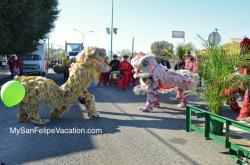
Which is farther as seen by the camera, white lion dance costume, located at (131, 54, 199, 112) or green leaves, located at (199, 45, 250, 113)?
white lion dance costume, located at (131, 54, 199, 112)

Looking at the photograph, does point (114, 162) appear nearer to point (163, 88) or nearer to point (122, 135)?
point (122, 135)

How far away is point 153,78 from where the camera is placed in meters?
12.0

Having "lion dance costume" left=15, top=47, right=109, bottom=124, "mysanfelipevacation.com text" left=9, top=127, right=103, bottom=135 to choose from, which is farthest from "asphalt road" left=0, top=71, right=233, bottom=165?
"lion dance costume" left=15, top=47, right=109, bottom=124

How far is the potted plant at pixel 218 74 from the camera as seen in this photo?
7.75m

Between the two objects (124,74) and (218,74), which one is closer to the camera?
(218,74)

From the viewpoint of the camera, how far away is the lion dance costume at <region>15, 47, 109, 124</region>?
9227 millimetres

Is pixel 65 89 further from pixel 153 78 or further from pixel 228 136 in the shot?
pixel 228 136

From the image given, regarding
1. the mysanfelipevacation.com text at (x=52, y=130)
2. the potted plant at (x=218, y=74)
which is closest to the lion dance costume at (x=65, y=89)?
the mysanfelipevacation.com text at (x=52, y=130)

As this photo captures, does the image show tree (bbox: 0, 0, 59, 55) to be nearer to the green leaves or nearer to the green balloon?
the green leaves

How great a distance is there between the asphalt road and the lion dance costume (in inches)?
11.3

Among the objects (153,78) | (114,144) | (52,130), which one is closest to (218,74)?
(114,144)

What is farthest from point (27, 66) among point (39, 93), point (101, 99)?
point (39, 93)

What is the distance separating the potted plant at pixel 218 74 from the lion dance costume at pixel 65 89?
120 inches

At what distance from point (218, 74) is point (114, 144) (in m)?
2.41
